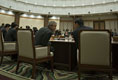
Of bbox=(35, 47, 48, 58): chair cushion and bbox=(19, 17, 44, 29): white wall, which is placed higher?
bbox=(19, 17, 44, 29): white wall

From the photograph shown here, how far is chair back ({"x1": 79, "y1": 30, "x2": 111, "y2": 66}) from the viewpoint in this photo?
1600mm

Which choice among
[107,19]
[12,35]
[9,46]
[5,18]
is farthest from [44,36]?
[107,19]

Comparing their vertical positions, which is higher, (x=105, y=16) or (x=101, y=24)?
(x=105, y=16)

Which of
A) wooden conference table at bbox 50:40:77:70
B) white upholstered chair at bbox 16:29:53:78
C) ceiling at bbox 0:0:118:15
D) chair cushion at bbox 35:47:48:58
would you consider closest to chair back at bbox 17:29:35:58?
white upholstered chair at bbox 16:29:53:78

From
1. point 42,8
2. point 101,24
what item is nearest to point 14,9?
point 42,8

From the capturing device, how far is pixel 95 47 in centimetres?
164

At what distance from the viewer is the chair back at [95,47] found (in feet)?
5.25

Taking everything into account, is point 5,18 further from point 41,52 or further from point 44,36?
point 41,52

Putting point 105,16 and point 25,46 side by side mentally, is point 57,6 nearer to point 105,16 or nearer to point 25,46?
point 105,16

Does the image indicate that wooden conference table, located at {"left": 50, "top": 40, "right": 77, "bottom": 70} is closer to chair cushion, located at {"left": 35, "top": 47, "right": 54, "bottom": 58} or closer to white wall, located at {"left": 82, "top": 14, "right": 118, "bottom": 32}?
chair cushion, located at {"left": 35, "top": 47, "right": 54, "bottom": 58}

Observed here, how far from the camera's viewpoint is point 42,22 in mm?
14164

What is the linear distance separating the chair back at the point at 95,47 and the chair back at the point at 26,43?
97 cm

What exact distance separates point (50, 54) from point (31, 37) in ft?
2.06

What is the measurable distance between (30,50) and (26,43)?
17 cm
